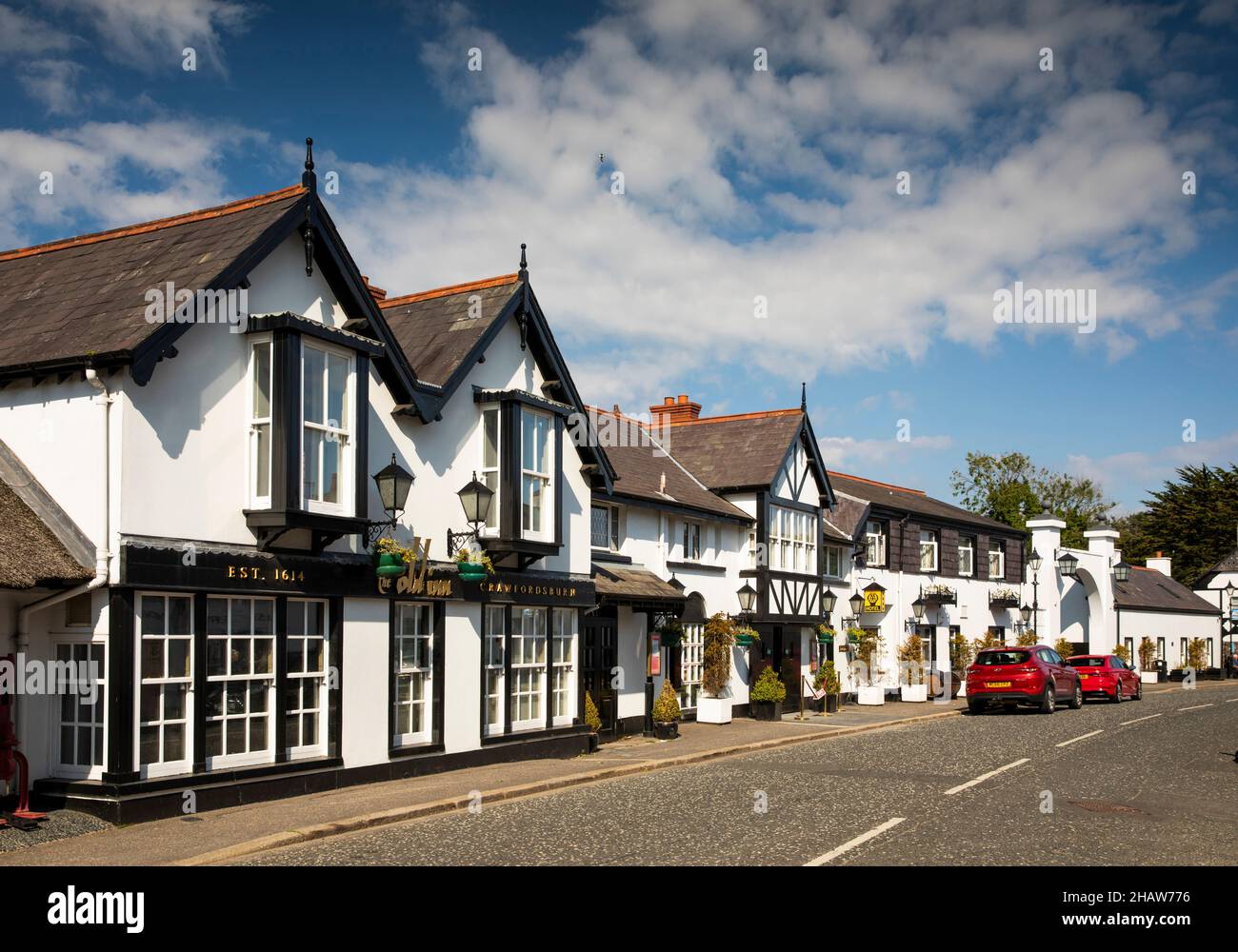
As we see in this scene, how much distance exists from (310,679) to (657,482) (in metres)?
13.3

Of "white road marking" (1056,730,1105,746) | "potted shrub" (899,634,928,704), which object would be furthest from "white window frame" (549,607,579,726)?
"potted shrub" (899,634,928,704)

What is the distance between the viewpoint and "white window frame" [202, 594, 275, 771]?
552 inches

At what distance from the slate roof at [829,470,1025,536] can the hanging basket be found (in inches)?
846

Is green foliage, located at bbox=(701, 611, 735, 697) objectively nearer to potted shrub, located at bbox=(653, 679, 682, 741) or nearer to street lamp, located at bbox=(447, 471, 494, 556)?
potted shrub, located at bbox=(653, 679, 682, 741)

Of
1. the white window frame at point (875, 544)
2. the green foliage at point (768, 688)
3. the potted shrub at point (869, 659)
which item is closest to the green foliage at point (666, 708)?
the green foliage at point (768, 688)

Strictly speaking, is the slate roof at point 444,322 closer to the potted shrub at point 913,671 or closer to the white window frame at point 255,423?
the white window frame at point 255,423

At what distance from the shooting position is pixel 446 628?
1802cm

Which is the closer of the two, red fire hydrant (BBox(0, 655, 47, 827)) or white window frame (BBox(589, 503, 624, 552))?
red fire hydrant (BBox(0, 655, 47, 827))

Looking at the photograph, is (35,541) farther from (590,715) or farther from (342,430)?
(590,715)

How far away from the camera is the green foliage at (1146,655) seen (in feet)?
176

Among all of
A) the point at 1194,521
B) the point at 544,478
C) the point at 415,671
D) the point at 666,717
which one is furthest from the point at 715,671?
the point at 1194,521

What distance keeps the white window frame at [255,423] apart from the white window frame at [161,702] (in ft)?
4.72

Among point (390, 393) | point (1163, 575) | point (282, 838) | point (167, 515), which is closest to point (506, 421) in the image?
point (390, 393)
